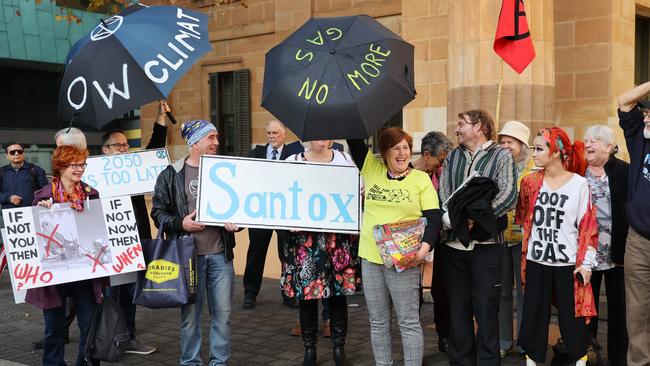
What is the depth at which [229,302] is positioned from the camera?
5344mm

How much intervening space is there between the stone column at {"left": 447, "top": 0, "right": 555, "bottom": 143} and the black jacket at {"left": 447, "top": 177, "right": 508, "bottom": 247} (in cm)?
351

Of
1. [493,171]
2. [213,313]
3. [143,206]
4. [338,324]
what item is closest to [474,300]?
[493,171]

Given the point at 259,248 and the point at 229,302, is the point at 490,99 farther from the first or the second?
the point at 229,302

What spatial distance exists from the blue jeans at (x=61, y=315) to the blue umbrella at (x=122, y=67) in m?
1.28

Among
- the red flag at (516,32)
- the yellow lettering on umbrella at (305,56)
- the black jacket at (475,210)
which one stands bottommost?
the black jacket at (475,210)

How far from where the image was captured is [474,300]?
5.04 m

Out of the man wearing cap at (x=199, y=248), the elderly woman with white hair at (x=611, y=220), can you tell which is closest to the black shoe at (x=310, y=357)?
the man wearing cap at (x=199, y=248)

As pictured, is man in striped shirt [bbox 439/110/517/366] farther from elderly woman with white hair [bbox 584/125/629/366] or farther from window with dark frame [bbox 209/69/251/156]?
window with dark frame [bbox 209/69/251/156]

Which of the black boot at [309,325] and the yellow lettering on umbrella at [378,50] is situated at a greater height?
the yellow lettering on umbrella at [378,50]

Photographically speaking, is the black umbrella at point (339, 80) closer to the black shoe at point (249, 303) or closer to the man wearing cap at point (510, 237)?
the man wearing cap at point (510, 237)

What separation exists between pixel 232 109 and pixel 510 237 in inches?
305

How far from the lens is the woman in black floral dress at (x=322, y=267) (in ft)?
17.8

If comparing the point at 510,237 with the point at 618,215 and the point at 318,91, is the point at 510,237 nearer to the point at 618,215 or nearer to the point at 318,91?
the point at 618,215

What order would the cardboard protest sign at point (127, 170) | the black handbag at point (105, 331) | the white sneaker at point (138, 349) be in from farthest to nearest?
the cardboard protest sign at point (127, 170)
the white sneaker at point (138, 349)
the black handbag at point (105, 331)
